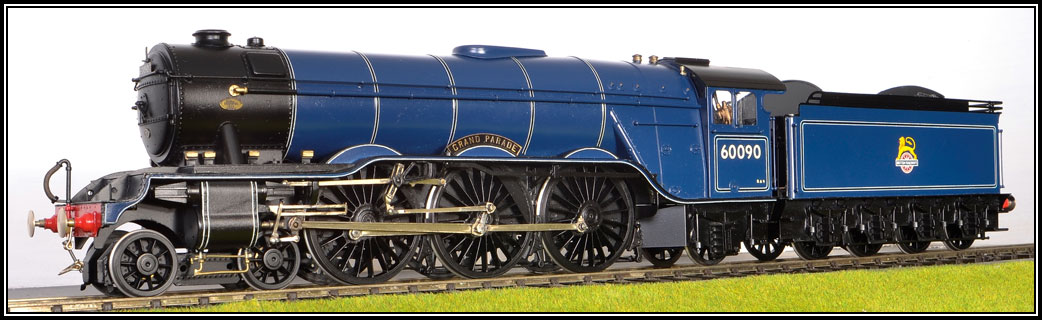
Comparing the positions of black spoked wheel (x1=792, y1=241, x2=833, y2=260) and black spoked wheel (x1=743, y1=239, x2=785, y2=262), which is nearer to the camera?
black spoked wheel (x1=743, y1=239, x2=785, y2=262)

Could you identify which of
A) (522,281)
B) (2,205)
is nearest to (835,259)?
(522,281)

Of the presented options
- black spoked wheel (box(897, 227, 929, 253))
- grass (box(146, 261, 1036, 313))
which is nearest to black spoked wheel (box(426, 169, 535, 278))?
grass (box(146, 261, 1036, 313))

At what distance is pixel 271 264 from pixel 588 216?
3929mm

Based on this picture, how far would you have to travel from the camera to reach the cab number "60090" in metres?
15.1

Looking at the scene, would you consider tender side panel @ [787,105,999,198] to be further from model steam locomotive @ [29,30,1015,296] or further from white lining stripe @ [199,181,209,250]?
white lining stripe @ [199,181,209,250]

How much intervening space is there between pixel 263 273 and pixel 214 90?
2005mm

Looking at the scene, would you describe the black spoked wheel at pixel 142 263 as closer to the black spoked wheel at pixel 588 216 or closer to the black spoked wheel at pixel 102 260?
the black spoked wheel at pixel 102 260

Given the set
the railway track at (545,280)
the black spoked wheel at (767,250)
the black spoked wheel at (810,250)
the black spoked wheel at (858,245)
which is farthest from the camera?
the black spoked wheel at (858,245)

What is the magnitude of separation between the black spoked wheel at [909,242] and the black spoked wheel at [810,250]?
122 cm

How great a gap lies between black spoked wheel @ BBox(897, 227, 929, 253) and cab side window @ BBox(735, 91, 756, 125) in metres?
3.53

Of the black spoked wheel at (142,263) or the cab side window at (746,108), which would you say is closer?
the black spoked wheel at (142,263)

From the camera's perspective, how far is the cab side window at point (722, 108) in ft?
49.5

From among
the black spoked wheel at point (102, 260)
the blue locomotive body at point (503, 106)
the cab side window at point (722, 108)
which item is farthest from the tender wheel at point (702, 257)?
the black spoked wheel at point (102, 260)

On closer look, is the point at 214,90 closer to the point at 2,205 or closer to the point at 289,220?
the point at 289,220
